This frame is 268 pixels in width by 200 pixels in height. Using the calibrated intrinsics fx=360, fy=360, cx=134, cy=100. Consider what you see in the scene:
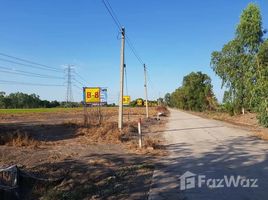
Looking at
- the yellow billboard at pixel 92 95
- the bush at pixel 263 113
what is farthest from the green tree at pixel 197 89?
the bush at pixel 263 113

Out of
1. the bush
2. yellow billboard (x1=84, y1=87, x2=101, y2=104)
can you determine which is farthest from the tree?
yellow billboard (x1=84, y1=87, x2=101, y2=104)

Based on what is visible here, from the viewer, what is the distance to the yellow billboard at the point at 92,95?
30.5 m

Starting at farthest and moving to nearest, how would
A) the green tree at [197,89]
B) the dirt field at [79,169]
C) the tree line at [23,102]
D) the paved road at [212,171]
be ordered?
the tree line at [23,102]
the green tree at [197,89]
the dirt field at [79,169]
the paved road at [212,171]

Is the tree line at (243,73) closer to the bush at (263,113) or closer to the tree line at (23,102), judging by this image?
the bush at (263,113)

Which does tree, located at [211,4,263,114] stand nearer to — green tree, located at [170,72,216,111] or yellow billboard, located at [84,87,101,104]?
yellow billboard, located at [84,87,101,104]

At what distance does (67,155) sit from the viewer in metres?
12.6

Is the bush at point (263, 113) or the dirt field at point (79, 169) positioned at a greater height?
the bush at point (263, 113)

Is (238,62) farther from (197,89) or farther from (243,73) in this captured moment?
(197,89)

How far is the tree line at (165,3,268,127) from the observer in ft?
82.5

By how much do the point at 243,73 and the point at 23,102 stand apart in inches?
4021

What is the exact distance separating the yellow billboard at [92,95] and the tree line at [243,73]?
12351 millimetres

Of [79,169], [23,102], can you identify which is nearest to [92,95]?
[79,169]

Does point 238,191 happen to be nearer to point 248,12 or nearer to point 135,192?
point 135,192

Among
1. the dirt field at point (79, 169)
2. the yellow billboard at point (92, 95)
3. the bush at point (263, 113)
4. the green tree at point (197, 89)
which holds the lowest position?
the dirt field at point (79, 169)
